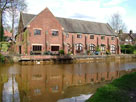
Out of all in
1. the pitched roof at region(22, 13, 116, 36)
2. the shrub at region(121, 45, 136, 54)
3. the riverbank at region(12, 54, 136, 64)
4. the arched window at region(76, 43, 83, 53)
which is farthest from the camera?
the shrub at region(121, 45, 136, 54)

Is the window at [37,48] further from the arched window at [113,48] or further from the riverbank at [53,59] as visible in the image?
the arched window at [113,48]

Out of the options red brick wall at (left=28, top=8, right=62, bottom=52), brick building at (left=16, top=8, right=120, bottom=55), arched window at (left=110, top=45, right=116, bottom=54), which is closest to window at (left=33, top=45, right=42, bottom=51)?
brick building at (left=16, top=8, right=120, bottom=55)

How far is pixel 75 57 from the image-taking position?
28.6 metres

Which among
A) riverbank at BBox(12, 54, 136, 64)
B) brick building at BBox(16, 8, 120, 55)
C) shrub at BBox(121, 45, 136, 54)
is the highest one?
brick building at BBox(16, 8, 120, 55)

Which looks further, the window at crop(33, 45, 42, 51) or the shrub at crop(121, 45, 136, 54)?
the shrub at crop(121, 45, 136, 54)

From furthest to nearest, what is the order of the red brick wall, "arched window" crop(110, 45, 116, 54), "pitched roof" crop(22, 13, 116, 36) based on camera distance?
"arched window" crop(110, 45, 116, 54) < "pitched roof" crop(22, 13, 116, 36) < the red brick wall

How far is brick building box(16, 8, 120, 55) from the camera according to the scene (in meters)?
30.0

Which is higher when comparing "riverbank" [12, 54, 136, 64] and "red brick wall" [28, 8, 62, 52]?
"red brick wall" [28, 8, 62, 52]

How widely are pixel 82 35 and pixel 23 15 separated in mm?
15551

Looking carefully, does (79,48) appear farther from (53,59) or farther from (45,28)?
(53,59)

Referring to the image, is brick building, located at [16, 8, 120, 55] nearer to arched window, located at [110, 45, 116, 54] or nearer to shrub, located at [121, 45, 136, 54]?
arched window, located at [110, 45, 116, 54]

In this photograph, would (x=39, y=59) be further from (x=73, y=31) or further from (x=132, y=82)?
(x=132, y=82)

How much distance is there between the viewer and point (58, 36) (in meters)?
32.5

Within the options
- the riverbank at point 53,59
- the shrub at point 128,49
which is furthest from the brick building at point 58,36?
the riverbank at point 53,59
